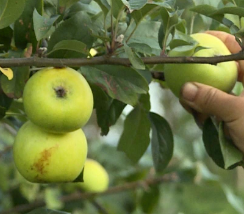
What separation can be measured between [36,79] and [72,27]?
4.1 inches

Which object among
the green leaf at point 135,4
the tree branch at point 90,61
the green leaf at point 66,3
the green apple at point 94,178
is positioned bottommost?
the green apple at point 94,178

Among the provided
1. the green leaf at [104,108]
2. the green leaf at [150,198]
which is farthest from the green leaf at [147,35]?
the green leaf at [150,198]

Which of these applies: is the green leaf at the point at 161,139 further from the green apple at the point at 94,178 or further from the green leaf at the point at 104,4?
the green apple at the point at 94,178

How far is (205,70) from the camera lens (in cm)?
79

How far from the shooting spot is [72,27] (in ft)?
2.18

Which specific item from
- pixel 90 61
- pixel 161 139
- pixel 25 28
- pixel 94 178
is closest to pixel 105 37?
pixel 90 61

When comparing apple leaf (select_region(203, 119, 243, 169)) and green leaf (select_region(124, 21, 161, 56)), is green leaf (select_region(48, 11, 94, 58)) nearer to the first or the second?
green leaf (select_region(124, 21, 161, 56))

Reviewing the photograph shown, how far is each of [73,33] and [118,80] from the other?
9 centimetres

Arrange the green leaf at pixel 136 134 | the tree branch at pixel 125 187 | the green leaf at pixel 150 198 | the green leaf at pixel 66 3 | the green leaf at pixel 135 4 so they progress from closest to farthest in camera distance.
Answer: the green leaf at pixel 135 4
the green leaf at pixel 66 3
the green leaf at pixel 136 134
the tree branch at pixel 125 187
the green leaf at pixel 150 198

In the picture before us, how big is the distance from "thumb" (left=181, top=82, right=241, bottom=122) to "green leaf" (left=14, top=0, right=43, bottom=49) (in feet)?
0.88

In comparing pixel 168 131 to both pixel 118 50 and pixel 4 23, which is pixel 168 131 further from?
pixel 4 23

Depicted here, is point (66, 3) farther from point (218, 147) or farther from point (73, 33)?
point (218, 147)

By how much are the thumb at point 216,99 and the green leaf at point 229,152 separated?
0.03 metres

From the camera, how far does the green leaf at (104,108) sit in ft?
2.49
